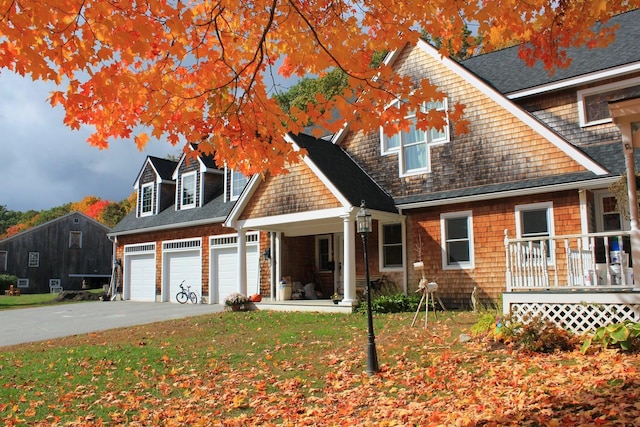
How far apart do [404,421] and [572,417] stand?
1525mm

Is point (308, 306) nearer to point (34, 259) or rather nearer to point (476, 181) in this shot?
point (476, 181)

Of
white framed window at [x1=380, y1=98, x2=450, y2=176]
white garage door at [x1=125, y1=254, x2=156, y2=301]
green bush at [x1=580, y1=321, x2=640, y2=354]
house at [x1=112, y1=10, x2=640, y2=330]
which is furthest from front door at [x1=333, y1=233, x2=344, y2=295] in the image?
green bush at [x1=580, y1=321, x2=640, y2=354]

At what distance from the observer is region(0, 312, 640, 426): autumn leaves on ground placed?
517 centimetres

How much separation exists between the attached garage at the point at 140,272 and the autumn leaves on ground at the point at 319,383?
12.8m

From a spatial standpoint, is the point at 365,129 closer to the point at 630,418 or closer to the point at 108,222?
the point at 630,418

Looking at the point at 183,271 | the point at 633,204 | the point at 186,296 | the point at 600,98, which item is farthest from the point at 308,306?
the point at 600,98

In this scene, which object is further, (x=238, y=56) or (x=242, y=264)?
(x=242, y=264)

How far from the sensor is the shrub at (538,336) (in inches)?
301

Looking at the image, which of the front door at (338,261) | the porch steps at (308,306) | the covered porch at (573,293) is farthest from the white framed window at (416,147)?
the covered porch at (573,293)

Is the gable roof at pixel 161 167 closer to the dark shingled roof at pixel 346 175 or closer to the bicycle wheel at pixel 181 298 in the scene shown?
the bicycle wheel at pixel 181 298

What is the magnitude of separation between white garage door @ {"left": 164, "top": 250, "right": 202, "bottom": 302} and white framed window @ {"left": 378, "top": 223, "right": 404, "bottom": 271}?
8431 millimetres

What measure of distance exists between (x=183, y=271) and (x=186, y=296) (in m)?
1.22

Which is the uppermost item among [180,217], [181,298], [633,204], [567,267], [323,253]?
[180,217]

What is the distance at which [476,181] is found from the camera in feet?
47.1
